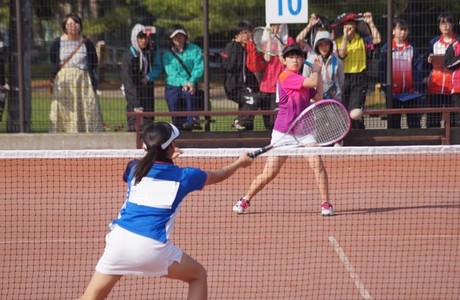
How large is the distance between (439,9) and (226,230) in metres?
7.86

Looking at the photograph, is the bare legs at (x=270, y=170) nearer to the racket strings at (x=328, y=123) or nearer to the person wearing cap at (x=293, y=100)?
the person wearing cap at (x=293, y=100)

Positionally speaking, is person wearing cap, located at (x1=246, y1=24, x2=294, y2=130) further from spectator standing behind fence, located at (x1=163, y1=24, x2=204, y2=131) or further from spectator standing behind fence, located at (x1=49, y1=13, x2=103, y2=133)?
spectator standing behind fence, located at (x1=49, y1=13, x2=103, y2=133)

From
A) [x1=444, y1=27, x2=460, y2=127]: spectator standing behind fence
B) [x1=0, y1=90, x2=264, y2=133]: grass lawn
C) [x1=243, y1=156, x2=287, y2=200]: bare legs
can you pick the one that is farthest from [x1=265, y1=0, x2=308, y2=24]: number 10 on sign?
[x1=243, y1=156, x2=287, y2=200]: bare legs

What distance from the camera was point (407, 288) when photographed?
771 cm

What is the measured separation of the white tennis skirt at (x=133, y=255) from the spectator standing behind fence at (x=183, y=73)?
9452 millimetres

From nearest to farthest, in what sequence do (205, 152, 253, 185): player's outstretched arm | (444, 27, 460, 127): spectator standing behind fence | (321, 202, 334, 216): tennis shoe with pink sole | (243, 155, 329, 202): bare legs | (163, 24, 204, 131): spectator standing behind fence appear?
(205, 152, 253, 185): player's outstretched arm, (243, 155, 329, 202): bare legs, (321, 202, 334, 216): tennis shoe with pink sole, (444, 27, 460, 127): spectator standing behind fence, (163, 24, 204, 131): spectator standing behind fence


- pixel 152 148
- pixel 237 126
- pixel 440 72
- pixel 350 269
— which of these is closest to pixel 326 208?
pixel 350 269

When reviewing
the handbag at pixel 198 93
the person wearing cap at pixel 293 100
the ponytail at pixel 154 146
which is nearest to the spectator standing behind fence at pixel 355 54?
the handbag at pixel 198 93

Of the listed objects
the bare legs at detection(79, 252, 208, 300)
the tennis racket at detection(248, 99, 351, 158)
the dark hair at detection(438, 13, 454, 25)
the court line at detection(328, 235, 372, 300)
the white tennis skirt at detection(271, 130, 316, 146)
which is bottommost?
the court line at detection(328, 235, 372, 300)

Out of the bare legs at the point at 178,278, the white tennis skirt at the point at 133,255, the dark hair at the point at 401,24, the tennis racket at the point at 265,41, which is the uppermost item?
the dark hair at the point at 401,24

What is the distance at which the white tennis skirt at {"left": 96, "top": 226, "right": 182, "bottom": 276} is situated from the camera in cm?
592

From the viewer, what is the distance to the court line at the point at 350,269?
754 cm

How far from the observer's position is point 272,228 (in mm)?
9961

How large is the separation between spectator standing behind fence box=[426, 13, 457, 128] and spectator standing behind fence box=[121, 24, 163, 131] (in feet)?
14.2
